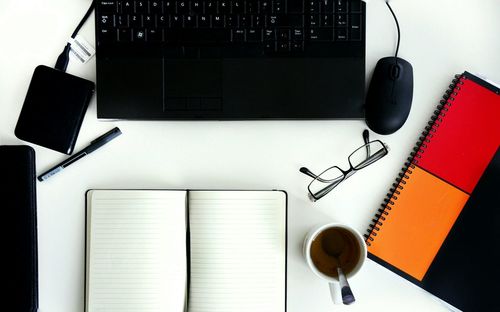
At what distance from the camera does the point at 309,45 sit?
2.33 ft

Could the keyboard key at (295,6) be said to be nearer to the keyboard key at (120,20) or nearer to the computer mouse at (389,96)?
the computer mouse at (389,96)

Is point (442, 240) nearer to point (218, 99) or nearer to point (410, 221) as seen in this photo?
point (410, 221)

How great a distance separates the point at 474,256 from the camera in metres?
0.74

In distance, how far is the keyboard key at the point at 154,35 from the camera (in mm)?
711

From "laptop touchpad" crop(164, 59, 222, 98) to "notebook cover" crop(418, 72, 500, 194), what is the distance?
378 millimetres

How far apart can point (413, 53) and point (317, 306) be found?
1.56 ft

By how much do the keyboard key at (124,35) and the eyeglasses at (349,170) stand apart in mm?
365

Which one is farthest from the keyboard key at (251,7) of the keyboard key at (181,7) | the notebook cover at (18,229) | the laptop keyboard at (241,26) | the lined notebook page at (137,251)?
the notebook cover at (18,229)

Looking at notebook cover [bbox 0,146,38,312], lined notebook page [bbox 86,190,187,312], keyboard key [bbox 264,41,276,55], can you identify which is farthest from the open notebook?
keyboard key [bbox 264,41,276,55]

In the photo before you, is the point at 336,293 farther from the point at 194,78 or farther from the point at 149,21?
the point at 149,21

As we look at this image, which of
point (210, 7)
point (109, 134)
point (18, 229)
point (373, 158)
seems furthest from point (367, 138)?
point (18, 229)

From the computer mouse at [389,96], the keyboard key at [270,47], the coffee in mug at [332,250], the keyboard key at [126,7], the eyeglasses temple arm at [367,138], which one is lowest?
the coffee in mug at [332,250]

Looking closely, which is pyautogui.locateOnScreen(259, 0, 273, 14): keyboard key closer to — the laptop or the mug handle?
the laptop

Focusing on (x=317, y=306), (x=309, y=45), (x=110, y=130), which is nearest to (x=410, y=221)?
(x=317, y=306)
